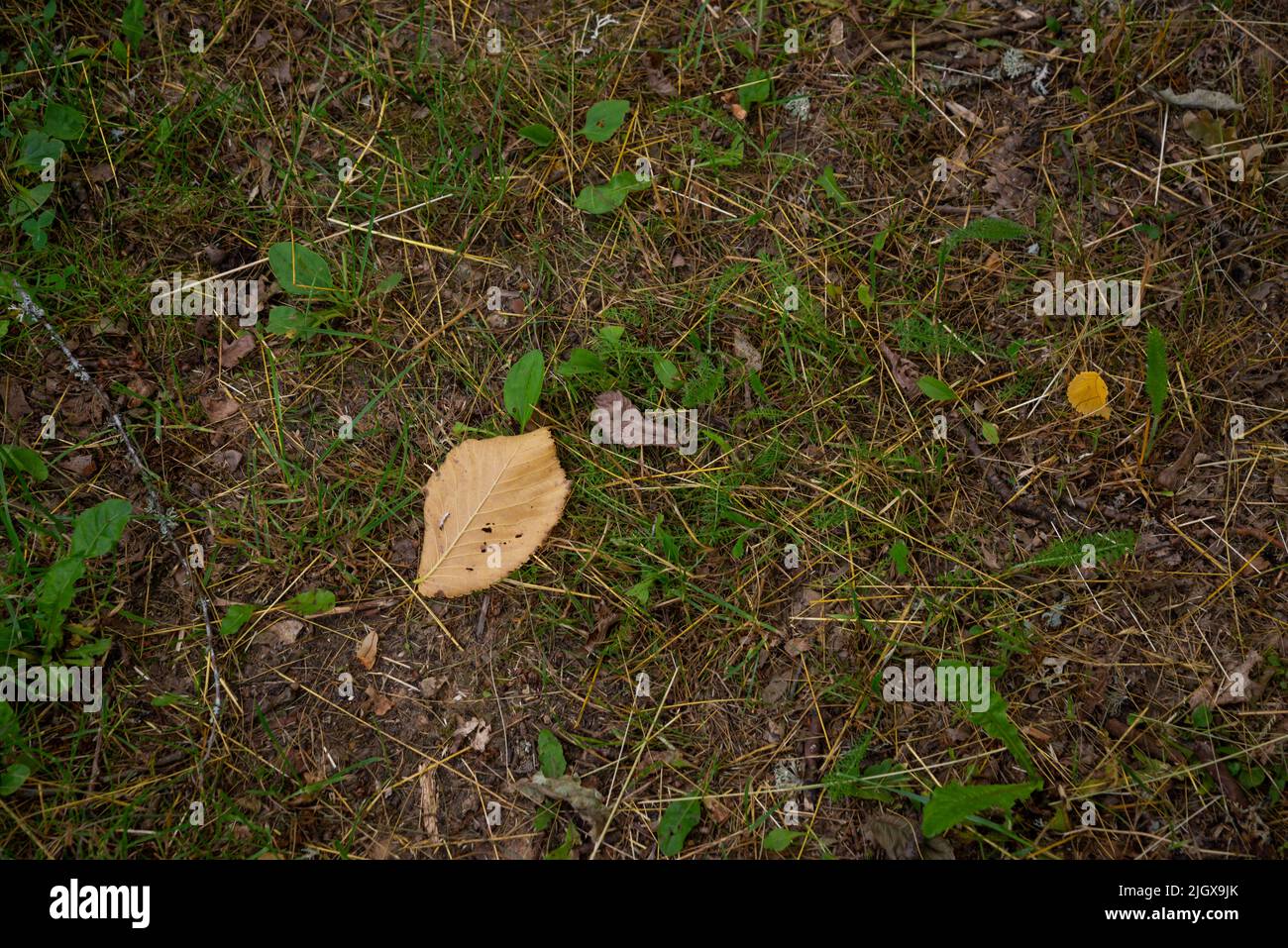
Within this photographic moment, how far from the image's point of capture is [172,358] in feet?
8.25

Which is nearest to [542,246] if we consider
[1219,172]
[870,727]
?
[870,727]

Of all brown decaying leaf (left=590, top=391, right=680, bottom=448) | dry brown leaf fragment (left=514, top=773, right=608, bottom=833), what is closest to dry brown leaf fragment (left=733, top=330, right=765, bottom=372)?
brown decaying leaf (left=590, top=391, right=680, bottom=448)

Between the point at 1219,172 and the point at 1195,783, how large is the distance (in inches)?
73.7

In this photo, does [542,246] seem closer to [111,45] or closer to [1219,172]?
[111,45]

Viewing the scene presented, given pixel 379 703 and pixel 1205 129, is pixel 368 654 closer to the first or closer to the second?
pixel 379 703
